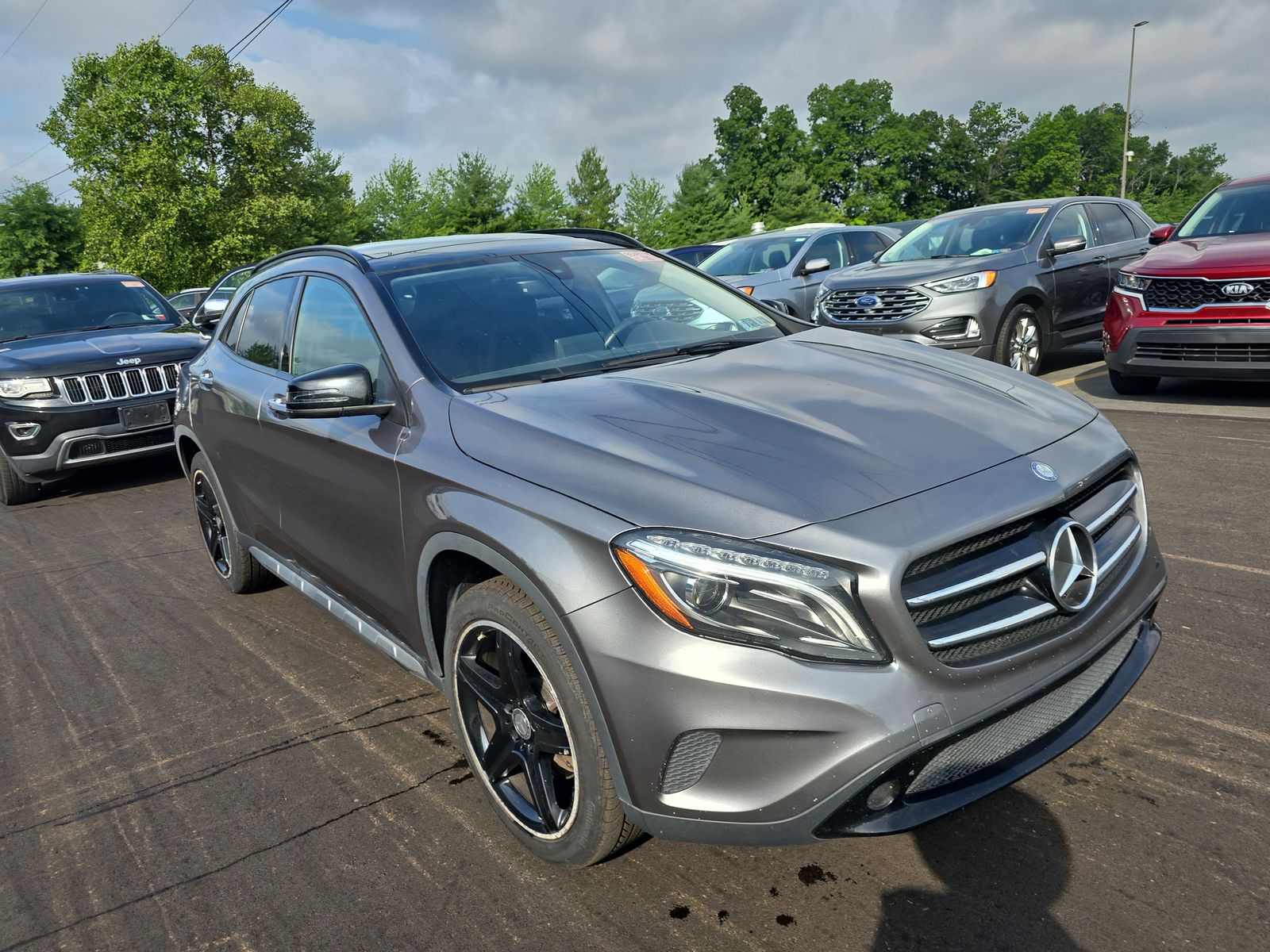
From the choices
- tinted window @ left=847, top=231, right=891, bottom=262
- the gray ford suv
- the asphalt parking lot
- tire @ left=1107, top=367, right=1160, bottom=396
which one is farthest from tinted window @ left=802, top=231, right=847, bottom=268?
the gray ford suv

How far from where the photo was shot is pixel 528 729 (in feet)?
8.66

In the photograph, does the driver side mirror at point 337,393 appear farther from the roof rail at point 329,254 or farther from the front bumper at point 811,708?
the front bumper at point 811,708

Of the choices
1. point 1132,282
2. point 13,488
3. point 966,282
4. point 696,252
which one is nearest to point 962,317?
point 966,282

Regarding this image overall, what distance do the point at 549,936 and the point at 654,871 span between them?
0.34 m

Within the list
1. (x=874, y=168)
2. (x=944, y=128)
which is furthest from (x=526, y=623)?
(x=944, y=128)

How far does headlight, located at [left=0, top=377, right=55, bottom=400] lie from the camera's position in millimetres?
7766

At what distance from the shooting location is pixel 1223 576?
4.21m

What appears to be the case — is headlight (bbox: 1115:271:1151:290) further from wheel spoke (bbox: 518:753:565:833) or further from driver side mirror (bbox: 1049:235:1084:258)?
wheel spoke (bbox: 518:753:565:833)

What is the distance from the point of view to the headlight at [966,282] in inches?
355

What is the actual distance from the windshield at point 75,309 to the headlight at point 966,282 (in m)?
7.14

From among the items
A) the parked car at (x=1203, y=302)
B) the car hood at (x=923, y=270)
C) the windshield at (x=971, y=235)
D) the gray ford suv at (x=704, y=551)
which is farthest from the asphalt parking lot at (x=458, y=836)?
the windshield at (x=971, y=235)

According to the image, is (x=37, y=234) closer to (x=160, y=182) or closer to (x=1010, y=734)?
(x=160, y=182)

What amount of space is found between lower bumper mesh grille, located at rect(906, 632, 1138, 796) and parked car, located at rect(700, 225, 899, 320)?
9.89 metres

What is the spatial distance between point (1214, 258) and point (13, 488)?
9719mm
